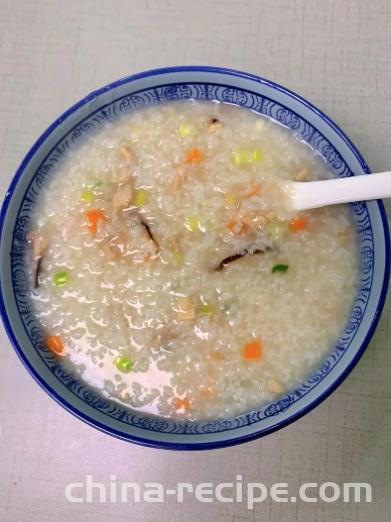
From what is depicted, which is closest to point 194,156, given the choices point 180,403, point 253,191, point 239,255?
point 253,191

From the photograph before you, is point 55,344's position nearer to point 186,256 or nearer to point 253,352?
point 186,256

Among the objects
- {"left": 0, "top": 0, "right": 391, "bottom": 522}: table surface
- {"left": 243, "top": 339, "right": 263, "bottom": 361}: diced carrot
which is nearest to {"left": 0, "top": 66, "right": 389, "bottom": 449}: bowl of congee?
{"left": 243, "top": 339, "right": 263, "bottom": 361}: diced carrot

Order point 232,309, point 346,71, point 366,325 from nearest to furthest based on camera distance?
point 366,325, point 232,309, point 346,71

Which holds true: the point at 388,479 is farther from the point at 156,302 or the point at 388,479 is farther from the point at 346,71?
the point at 346,71

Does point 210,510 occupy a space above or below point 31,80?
below

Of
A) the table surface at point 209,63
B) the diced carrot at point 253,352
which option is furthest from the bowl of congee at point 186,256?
the table surface at point 209,63

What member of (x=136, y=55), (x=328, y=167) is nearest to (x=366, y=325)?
(x=328, y=167)

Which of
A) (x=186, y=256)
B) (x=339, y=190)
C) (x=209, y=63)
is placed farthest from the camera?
(x=209, y=63)
